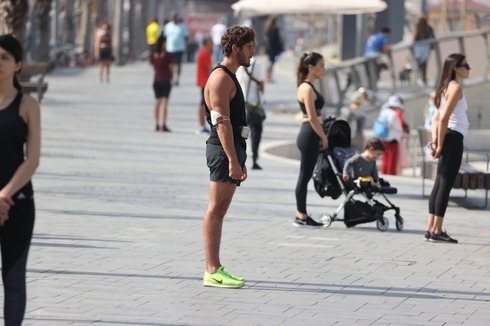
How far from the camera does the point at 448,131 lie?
12.2 m

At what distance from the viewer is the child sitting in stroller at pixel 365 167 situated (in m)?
13.4

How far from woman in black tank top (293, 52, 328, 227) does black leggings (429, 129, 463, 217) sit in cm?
132

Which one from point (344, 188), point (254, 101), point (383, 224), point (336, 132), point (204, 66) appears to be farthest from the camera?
point (204, 66)

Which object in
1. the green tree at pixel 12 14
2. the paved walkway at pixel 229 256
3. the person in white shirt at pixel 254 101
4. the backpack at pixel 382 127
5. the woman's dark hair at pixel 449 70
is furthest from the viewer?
the green tree at pixel 12 14

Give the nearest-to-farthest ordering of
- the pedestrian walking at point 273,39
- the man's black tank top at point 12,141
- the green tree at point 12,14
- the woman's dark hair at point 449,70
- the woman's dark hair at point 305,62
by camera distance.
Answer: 1. the man's black tank top at point 12,141
2. the woman's dark hair at point 449,70
3. the woman's dark hair at point 305,62
4. the green tree at point 12,14
5. the pedestrian walking at point 273,39

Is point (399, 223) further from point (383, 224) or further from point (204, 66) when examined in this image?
point (204, 66)

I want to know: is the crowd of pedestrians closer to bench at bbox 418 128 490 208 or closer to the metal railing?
bench at bbox 418 128 490 208

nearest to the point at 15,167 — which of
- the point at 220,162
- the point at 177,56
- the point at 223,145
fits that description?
the point at 223,145

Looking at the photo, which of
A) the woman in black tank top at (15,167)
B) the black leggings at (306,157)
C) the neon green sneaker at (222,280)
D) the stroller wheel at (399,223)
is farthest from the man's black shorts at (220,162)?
the stroller wheel at (399,223)

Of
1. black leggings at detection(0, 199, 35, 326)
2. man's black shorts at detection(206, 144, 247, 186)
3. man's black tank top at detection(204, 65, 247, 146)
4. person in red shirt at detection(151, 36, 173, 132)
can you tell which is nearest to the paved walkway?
man's black shorts at detection(206, 144, 247, 186)

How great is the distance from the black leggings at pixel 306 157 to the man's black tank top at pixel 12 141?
6.39 m

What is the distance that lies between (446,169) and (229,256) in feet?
6.87

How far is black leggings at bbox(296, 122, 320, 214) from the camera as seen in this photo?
13328mm

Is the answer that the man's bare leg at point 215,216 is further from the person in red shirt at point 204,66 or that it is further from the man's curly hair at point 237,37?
the person in red shirt at point 204,66
